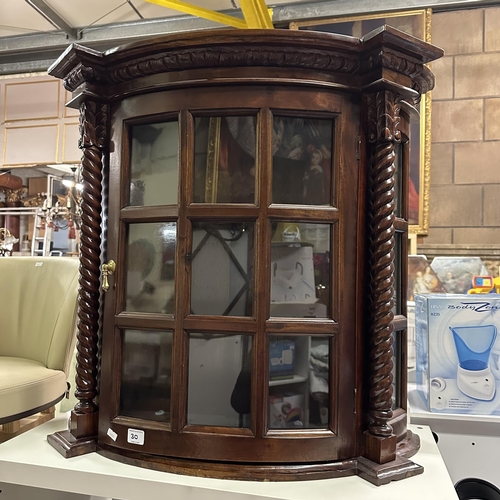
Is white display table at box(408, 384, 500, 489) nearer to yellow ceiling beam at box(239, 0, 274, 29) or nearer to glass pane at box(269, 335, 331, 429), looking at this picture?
glass pane at box(269, 335, 331, 429)

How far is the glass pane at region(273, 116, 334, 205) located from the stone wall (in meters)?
1.90

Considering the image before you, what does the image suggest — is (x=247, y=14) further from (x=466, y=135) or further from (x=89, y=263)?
(x=89, y=263)

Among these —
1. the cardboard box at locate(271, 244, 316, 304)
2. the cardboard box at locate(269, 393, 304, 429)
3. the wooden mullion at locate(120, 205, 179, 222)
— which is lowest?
the cardboard box at locate(269, 393, 304, 429)

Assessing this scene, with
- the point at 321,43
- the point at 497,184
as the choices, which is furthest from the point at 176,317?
the point at 497,184

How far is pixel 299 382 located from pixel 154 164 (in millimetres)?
569

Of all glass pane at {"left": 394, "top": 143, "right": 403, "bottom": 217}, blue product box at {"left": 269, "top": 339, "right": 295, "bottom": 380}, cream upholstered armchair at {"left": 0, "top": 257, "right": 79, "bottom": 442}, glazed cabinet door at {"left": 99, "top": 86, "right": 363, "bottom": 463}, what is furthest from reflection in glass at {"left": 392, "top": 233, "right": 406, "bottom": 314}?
cream upholstered armchair at {"left": 0, "top": 257, "right": 79, "bottom": 442}

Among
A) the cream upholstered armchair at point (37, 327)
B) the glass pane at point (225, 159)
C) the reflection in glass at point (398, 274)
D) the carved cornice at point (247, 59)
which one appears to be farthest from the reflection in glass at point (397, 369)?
the cream upholstered armchair at point (37, 327)

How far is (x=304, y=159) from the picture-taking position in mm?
1008

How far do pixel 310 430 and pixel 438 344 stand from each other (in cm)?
55

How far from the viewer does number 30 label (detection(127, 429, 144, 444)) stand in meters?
1.00

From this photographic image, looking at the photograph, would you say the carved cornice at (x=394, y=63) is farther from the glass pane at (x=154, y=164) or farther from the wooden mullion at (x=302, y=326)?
the wooden mullion at (x=302, y=326)

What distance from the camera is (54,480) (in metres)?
0.98

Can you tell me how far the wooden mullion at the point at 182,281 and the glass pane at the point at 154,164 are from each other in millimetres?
32

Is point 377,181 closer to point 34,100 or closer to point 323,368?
point 323,368
